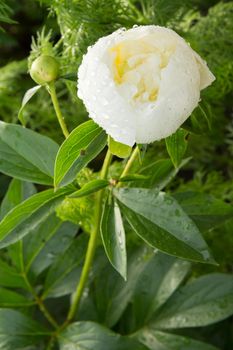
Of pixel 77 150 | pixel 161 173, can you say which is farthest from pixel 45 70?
pixel 161 173

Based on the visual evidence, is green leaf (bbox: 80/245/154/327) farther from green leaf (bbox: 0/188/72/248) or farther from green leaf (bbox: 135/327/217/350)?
green leaf (bbox: 0/188/72/248)

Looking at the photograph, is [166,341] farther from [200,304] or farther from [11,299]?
[11,299]

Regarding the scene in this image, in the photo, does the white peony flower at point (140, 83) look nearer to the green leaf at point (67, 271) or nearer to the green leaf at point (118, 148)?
the green leaf at point (118, 148)

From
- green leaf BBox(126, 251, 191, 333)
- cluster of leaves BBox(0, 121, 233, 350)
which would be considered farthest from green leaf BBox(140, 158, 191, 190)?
green leaf BBox(126, 251, 191, 333)

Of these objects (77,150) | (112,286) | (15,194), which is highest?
(77,150)

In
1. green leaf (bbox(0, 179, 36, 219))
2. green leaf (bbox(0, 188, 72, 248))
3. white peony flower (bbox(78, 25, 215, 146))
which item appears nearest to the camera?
white peony flower (bbox(78, 25, 215, 146))

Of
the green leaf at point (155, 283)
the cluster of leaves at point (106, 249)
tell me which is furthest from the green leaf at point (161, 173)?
the green leaf at point (155, 283)

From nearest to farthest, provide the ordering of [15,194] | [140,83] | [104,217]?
[140,83] < [104,217] < [15,194]
